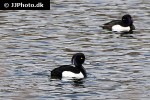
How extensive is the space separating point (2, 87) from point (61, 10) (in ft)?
59.8

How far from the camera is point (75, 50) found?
32.7 metres

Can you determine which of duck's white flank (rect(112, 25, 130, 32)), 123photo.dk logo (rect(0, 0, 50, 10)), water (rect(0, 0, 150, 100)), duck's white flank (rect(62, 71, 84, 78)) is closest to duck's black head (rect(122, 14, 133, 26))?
duck's white flank (rect(112, 25, 130, 32))

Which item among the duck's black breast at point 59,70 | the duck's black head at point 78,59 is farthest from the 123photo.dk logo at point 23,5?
the duck's black breast at point 59,70

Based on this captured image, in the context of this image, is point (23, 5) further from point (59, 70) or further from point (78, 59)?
point (59, 70)

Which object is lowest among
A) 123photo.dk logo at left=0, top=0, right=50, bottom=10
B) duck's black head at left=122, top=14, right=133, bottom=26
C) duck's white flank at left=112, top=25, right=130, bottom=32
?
duck's white flank at left=112, top=25, right=130, bottom=32

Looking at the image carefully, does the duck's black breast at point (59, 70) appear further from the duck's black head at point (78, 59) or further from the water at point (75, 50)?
the duck's black head at point (78, 59)

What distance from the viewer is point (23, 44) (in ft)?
111

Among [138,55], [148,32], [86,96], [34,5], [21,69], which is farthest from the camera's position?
[34,5]

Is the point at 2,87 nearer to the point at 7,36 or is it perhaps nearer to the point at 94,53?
the point at 94,53

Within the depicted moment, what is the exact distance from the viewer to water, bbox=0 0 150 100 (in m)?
25.2

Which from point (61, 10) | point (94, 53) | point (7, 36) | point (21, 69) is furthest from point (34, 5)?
point (21, 69)

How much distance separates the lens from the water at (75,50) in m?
25.2

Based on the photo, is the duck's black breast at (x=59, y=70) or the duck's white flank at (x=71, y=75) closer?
the duck's black breast at (x=59, y=70)

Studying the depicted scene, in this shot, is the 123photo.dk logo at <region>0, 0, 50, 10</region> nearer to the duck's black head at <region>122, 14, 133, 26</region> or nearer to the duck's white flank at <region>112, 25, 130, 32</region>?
the duck's white flank at <region>112, 25, 130, 32</region>
